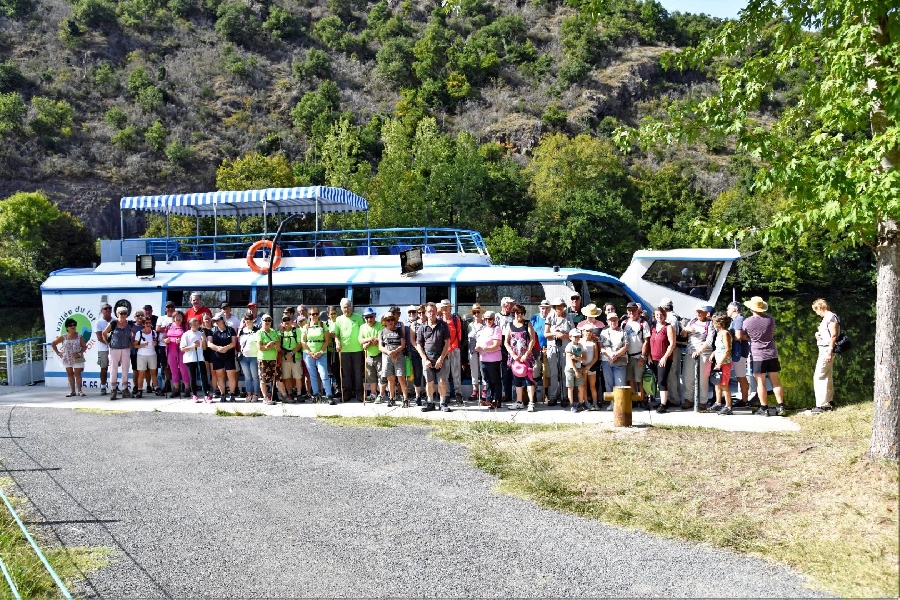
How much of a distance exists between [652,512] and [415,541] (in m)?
2.32

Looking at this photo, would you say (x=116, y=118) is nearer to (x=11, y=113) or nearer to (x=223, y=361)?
(x=11, y=113)

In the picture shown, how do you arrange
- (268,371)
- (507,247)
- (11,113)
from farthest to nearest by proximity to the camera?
(11,113) < (507,247) < (268,371)

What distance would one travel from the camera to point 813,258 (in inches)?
1933

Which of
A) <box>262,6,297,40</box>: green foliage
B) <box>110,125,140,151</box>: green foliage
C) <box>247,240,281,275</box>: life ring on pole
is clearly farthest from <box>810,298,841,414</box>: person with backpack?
<box>262,6,297,40</box>: green foliage

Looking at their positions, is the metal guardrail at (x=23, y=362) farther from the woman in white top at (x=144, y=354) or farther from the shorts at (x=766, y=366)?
the shorts at (x=766, y=366)

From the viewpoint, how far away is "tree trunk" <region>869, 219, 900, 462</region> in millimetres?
8227

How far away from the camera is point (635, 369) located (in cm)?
1282

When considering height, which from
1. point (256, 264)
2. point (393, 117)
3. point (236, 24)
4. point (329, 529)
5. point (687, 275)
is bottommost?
point (329, 529)

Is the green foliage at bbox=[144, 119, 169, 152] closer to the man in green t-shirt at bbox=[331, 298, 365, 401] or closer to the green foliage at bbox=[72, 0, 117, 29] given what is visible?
the green foliage at bbox=[72, 0, 117, 29]

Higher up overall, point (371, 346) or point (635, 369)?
point (371, 346)

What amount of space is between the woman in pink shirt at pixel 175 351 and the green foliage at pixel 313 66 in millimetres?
86738

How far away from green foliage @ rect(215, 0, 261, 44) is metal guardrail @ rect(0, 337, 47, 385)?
94737mm

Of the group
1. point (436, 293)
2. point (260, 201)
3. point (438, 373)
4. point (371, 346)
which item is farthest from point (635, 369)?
point (260, 201)

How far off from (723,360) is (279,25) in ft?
357
